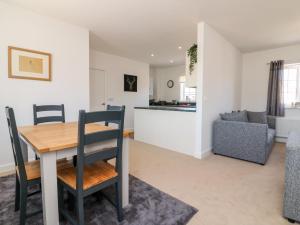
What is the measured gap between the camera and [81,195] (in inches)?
49.1

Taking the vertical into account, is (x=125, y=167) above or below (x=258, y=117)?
below

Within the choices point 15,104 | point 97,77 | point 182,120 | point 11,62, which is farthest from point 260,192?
point 97,77

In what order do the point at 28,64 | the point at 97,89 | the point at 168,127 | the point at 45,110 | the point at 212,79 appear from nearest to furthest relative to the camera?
1. the point at 45,110
2. the point at 28,64
3. the point at 212,79
4. the point at 168,127
5. the point at 97,89

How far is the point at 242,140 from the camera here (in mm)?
3051

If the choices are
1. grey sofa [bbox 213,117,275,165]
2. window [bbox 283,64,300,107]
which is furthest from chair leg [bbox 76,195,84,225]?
window [bbox 283,64,300,107]

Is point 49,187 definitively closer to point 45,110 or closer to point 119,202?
point 119,202

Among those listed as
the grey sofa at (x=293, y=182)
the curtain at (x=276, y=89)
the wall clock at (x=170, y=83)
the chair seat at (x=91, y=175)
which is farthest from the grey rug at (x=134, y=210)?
Result: the wall clock at (x=170, y=83)

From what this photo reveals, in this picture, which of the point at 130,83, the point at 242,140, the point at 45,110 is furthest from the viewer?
the point at 130,83

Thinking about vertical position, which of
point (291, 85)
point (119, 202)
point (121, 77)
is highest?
point (121, 77)

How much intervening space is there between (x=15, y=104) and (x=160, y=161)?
7.94ft

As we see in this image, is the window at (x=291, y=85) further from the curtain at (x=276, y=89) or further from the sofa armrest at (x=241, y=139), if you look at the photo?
the sofa armrest at (x=241, y=139)

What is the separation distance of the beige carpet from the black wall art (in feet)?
8.86

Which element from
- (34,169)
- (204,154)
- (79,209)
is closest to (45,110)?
(34,169)

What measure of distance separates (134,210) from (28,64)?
2.55 meters
